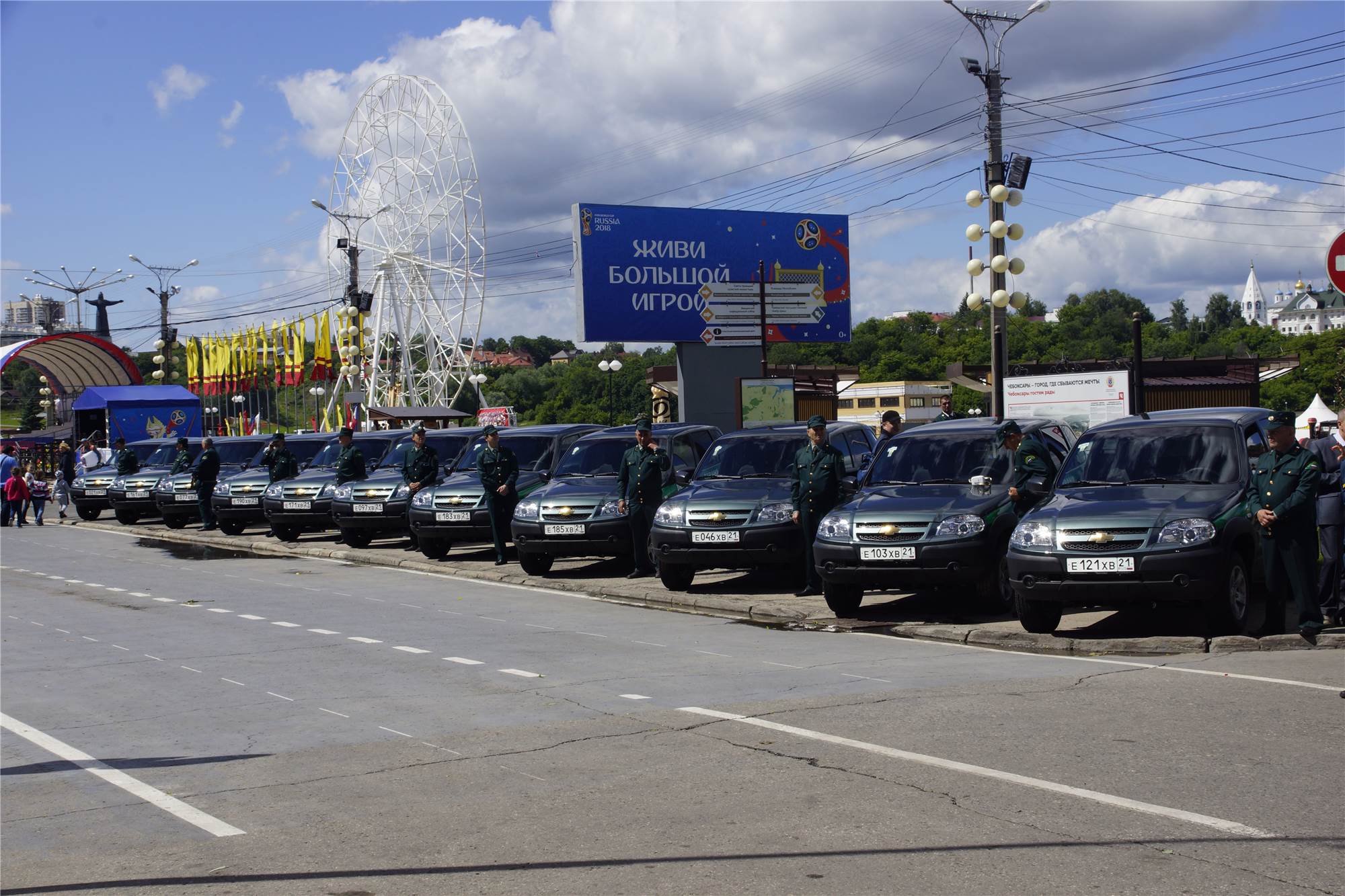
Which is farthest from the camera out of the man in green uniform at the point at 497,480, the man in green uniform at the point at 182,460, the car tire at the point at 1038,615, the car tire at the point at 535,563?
the man in green uniform at the point at 182,460

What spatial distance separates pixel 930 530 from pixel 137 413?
35087mm

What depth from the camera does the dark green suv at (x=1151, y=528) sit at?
10086 millimetres

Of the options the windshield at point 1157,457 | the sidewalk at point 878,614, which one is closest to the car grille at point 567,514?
the sidewalk at point 878,614

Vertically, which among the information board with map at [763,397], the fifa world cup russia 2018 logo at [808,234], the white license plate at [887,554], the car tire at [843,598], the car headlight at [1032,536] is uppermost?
the fifa world cup russia 2018 logo at [808,234]

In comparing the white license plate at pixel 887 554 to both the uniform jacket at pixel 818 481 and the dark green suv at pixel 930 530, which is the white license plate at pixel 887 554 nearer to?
the dark green suv at pixel 930 530

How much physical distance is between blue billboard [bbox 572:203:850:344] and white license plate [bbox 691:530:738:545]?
1852cm

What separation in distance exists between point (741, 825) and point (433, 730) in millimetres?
2719

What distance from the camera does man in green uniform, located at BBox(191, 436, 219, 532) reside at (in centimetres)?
2667

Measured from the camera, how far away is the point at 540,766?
680cm

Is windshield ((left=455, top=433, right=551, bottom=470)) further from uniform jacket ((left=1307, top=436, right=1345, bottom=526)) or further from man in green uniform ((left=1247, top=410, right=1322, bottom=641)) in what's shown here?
man in green uniform ((left=1247, top=410, right=1322, bottom=641))

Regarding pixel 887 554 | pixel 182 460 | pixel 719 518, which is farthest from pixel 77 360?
pixel 887 554

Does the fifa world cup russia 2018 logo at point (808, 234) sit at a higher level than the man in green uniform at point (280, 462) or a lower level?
higher

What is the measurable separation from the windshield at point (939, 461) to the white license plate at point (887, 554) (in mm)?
1323

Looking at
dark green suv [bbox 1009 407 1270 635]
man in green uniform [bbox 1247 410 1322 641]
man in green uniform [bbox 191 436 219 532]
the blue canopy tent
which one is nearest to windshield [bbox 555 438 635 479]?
dark green suv [bbox 1009 407 1270 635]
